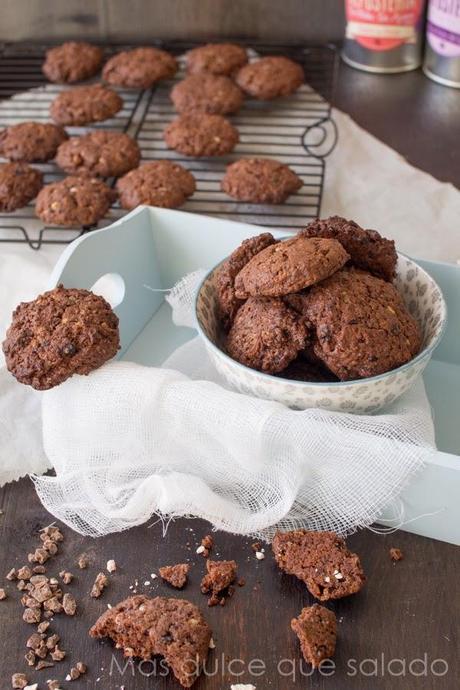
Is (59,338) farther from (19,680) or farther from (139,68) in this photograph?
(139,68)

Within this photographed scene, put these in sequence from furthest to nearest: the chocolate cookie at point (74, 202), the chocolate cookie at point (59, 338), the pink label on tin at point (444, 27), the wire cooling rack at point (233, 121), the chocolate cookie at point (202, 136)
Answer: the pink label on tin at point (444, 27) → the chocolate cookie at point (202, 136) → the wire cooling rack at point (233, 121) → the chocolate cookie at point (74, 202) → the chocolate cookie at point (59, 338)

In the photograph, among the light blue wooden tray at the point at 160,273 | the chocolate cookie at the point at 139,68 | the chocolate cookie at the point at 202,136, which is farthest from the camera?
the chocolate cookie at the point at 139,68

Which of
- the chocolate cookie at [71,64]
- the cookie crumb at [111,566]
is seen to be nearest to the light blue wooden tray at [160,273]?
the cookie crumb at [111,566]

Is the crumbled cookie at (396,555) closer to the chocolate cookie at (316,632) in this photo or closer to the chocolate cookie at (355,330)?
the chocolate cookie at (316,632)

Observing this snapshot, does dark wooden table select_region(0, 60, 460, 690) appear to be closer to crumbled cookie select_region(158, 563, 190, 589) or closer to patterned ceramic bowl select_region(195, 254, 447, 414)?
crumbled cookie select_region(158, 563, 190, 589)

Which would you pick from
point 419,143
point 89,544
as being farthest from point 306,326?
point 419,143

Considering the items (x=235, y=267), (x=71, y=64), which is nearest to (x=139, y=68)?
(x=71, y=64)
